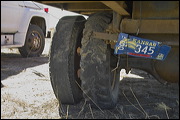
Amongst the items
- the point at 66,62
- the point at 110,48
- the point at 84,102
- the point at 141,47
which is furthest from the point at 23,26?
the point at 141,47

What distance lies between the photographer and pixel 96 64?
2.85m

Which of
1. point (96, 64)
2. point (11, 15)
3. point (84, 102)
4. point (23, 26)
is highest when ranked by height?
point (11, 15)

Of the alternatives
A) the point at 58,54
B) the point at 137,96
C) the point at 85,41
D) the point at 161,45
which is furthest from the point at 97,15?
the point at 137,96

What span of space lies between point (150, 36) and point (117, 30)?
14.0 inches

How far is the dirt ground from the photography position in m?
2.93

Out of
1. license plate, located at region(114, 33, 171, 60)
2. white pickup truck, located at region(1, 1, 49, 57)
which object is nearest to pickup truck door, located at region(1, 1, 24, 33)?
white pickup truck, located at region(1, 1, 49, 57)

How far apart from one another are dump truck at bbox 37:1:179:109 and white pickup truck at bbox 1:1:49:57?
370cm

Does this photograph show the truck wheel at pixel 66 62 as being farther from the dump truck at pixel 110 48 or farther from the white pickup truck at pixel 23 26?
the white pickup truck at pixel 23 26

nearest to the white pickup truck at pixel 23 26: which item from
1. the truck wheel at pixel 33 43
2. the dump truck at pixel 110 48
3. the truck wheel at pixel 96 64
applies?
the truck wheel at pixel 33 43

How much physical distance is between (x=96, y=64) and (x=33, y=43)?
5385mm

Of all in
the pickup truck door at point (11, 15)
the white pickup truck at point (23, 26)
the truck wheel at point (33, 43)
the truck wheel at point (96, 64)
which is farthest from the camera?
the truck wheel at point (33, 43)

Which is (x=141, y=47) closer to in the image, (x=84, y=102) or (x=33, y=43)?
(x=84, y=102)

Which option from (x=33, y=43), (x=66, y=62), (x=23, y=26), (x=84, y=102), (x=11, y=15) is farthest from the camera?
(x=33, y=43)

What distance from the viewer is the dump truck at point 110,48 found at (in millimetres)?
2496
